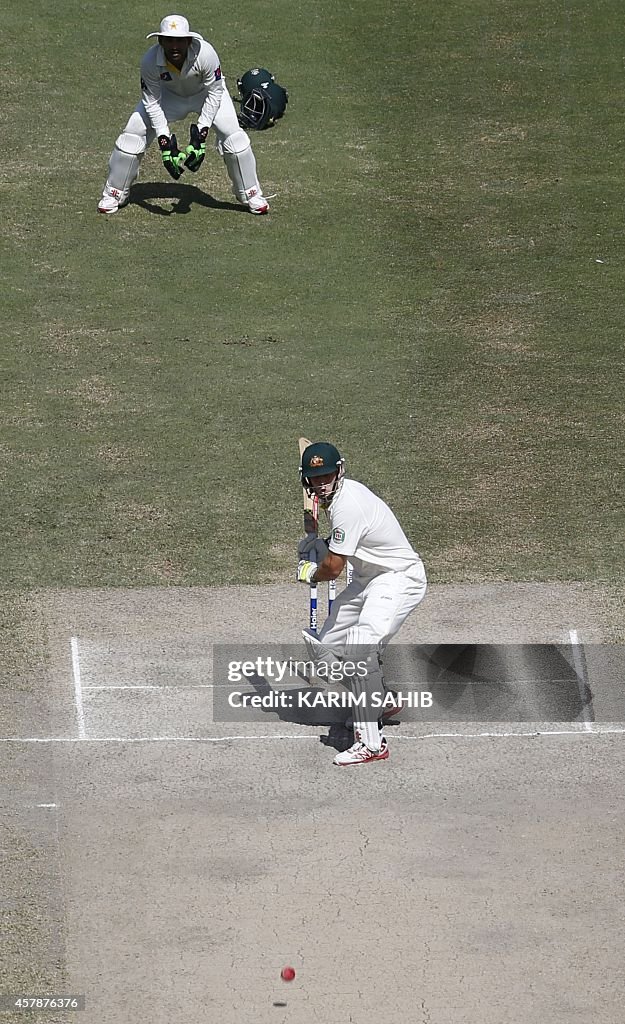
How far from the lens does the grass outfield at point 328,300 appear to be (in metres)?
13.9

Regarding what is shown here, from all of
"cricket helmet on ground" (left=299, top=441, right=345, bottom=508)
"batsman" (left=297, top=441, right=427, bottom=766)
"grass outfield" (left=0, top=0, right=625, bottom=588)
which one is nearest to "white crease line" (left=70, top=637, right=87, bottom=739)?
"grass outfield" (left=0, top=0, right=625, bottom=588)

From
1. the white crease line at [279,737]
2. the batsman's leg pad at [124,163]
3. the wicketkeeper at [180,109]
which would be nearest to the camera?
the white crease line at [279,737]

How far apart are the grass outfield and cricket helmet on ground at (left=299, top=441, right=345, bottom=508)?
114 inches

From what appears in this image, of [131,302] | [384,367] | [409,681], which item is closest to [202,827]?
[409,681]

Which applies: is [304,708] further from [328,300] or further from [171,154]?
[171,154]

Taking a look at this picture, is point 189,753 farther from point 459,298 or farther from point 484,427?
point 459,298

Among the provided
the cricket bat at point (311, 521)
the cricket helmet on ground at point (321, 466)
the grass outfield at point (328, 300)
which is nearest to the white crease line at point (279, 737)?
the cricket bat at point (311, 521)

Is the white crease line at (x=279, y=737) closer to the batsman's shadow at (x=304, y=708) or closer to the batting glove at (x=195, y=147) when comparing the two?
the batsman's shadow at (x=304, y=708)

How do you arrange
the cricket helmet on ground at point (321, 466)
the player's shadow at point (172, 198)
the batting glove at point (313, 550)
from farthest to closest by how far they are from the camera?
1. the player's shadow at point (172, 198)
2. the batting glove at point (313, 550)
3. the cricket helmet on ground at point (321, 466)

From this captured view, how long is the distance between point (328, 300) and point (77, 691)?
9029mm

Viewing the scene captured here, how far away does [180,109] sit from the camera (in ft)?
63.7

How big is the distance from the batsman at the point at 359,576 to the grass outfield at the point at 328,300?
238cm

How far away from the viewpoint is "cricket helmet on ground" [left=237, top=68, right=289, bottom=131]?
75.2ft

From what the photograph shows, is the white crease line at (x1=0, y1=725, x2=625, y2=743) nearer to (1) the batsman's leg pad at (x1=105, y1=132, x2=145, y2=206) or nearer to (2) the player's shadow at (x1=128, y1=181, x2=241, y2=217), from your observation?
(1) the batsman's leg pad at (x1=105, y1=132, x2=145, y2=206)
